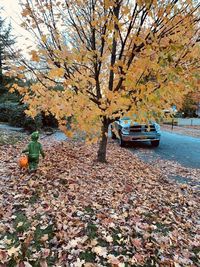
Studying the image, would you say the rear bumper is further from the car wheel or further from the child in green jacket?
the child in green jacket

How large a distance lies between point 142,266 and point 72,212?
4.66 ft

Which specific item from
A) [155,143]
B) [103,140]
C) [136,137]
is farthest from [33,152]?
[155,143]

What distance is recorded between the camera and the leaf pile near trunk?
10.1 feet

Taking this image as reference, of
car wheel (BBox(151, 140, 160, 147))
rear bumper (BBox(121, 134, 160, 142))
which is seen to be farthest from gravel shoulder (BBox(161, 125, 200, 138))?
rear bumper (BBox(121, 134, 160, 142))

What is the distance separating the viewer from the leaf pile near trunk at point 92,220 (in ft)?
10.1

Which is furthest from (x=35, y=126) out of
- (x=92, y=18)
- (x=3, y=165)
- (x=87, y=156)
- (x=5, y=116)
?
(x=92, y=18)

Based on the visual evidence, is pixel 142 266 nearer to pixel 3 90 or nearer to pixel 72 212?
pixel 72 212

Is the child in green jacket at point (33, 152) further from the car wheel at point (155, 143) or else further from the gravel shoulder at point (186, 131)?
the gravel shoulder at point (186, 131)

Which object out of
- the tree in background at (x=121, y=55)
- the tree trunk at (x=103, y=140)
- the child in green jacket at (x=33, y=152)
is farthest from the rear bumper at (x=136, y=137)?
the child in green jacket at (x=33, y=152)

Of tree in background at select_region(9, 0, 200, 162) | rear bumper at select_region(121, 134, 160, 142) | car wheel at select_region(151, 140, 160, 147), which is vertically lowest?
car wheel at select_region(151, 140, 160, 147)

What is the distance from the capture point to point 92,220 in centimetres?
393

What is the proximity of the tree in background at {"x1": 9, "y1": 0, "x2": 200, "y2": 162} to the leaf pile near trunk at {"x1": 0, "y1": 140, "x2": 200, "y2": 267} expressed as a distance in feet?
5.21

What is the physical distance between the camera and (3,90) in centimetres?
2203

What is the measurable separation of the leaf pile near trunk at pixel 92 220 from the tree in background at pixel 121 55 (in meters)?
1.59
